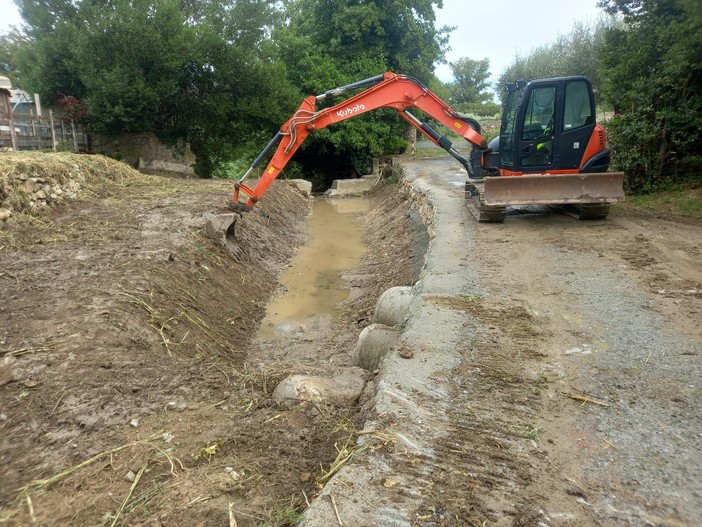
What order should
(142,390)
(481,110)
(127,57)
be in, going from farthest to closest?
(481,110) < (127,57) < (142,390)

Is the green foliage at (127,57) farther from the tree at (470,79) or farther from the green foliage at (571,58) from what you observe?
the tree at (470,79)

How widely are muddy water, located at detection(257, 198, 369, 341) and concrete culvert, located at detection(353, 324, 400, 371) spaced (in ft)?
9.39

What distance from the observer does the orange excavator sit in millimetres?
8875

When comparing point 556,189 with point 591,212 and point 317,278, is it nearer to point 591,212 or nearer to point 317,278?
point 591,212

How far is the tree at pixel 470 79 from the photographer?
54.8 metres

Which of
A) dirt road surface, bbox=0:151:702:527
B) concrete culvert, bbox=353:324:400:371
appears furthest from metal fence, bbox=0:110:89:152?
concrete culvert, bbox=353:324:400:371

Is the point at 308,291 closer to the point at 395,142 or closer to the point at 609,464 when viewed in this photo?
the point at 609,464

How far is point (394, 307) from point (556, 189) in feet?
15.1

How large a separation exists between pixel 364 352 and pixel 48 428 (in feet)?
8.89

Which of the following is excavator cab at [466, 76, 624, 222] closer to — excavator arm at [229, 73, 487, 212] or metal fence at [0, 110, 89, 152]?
excavator arm at [229, 73, 487, 212]

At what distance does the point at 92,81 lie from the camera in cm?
1599

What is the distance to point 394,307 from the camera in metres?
6.00

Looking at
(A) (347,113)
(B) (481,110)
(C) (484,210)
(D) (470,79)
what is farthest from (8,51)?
(D) (470,79)

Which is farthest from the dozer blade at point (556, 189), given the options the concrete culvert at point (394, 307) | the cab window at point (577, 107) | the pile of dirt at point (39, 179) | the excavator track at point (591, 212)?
the pile of dirt at point (39, 179)
